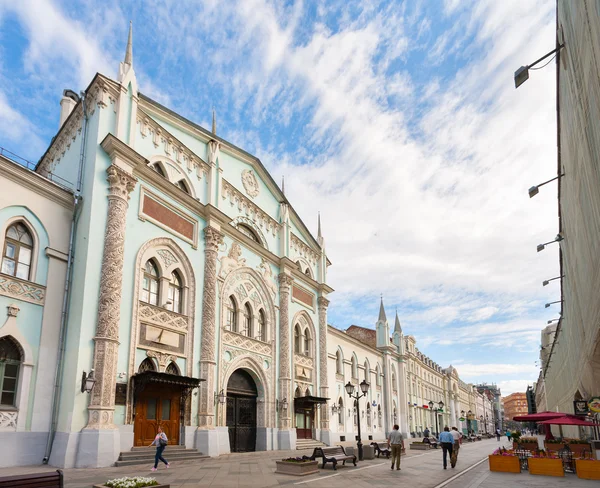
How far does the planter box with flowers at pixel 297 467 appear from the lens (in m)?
14.7

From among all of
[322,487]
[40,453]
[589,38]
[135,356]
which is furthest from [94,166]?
[589,38]

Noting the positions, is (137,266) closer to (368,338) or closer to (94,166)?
(94,166)

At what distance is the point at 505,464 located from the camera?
17234mm

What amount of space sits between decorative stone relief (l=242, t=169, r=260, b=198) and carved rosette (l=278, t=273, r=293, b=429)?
506 cm

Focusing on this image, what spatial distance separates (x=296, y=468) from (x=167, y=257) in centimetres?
984

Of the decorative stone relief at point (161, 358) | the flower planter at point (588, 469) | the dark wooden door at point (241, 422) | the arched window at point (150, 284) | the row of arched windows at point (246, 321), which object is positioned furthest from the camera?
the row of arched windows at point (246, 321)

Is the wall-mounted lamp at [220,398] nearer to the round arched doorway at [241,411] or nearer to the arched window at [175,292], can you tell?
the round arched doorway at [241,411]

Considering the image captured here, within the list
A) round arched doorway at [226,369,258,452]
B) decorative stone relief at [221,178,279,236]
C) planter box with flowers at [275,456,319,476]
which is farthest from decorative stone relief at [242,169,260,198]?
planter box with flowers at [275,456,319,476]

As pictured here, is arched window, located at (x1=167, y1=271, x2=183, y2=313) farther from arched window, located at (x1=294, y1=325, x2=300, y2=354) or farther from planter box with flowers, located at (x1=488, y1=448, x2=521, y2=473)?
planter box with flowers, located at (x1=488, y1=448, x2=521, y2=473)

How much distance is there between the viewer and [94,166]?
57.2 feet

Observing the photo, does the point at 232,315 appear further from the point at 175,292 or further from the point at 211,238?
the point at 175,292

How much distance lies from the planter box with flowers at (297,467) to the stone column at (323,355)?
1542 cm

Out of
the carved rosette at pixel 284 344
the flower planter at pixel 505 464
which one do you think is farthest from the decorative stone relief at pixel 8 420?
the flower planter at pixel 505 464

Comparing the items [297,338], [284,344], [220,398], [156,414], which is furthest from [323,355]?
[156,414]
